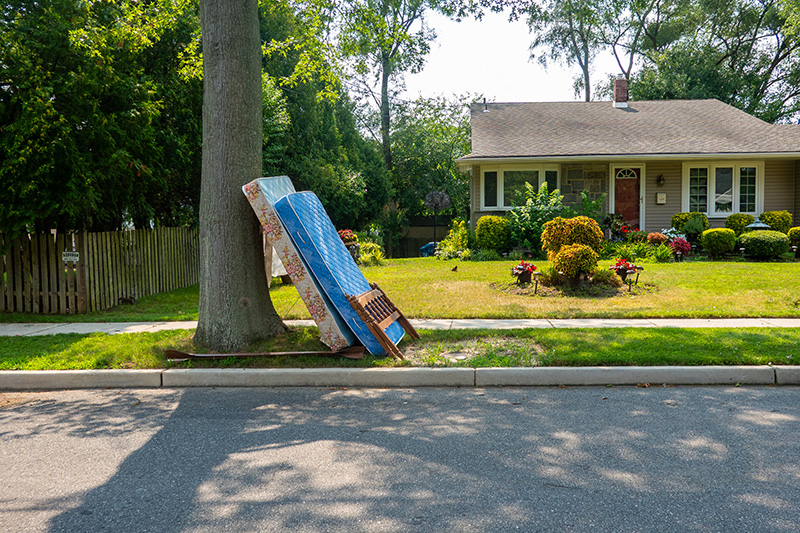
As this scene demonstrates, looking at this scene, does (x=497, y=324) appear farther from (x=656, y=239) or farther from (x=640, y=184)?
(x=640, y=184)

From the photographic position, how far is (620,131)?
20297mm

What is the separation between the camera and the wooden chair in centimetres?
638

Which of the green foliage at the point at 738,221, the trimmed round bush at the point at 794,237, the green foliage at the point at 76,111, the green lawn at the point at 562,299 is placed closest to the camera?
the green foliage at the point at 76,111

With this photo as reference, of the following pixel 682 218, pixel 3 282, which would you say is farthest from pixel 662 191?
pixel 3 282

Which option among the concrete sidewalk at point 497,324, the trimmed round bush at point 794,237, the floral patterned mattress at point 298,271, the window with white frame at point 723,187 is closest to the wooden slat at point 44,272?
the concrete sidewalk at point 497,324

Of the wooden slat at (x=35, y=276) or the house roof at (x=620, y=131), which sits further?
the house roof at (x=620, y=131)

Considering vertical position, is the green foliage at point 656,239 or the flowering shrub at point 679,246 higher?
the green foliage at point 656,239

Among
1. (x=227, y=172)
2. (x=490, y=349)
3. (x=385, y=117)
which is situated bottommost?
(x=490, y=349)

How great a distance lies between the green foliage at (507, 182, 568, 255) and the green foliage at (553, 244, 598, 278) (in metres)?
5.61

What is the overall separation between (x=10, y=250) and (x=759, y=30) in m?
35.2

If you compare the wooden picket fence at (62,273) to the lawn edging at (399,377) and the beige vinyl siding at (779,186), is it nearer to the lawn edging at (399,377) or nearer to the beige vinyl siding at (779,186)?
the lawn edging at (399,377)

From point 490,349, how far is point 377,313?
1.38 meters

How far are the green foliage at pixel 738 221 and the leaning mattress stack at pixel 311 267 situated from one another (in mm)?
15606

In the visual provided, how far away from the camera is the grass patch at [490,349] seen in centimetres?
621
